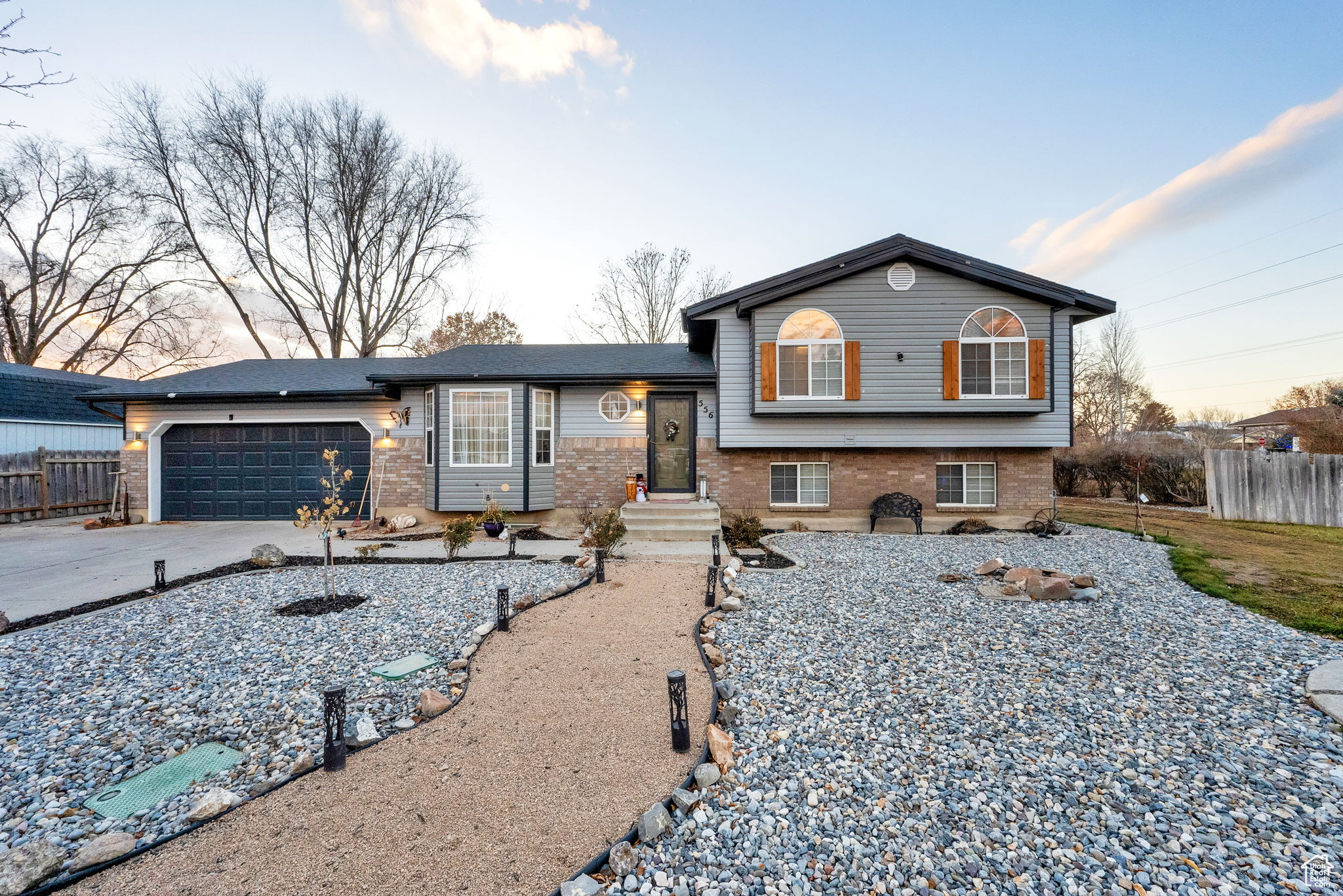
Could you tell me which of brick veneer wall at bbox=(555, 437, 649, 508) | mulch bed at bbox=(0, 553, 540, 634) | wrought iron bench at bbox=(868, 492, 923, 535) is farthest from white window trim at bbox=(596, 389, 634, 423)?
wrought iron bench at bbox=(868, 492, 923, 535)

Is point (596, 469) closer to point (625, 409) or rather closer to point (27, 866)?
point (625, 409)

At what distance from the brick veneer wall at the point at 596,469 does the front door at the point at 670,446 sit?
0.28m

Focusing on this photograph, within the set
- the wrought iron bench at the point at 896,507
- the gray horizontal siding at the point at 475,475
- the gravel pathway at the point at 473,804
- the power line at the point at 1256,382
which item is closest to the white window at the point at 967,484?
the wrought iron bench at the point at 896,507

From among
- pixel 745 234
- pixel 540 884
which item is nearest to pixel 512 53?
pixel 745 234

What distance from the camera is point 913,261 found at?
31.1 ft

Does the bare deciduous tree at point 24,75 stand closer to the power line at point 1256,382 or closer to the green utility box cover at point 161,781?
the green utility box cover at point 161,781

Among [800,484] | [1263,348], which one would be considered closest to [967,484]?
[800,484]

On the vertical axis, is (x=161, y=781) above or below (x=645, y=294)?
below

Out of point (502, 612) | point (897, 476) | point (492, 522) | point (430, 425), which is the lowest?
point (502, 612)

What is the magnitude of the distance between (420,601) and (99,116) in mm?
22805

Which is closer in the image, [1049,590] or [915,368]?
[1049,590]

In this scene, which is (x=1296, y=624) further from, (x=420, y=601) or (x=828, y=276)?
(x=420, y=601)

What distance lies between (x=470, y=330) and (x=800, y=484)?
18.0 m

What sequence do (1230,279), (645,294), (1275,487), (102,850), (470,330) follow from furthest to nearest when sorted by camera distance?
(470,330) < (645,294) < (1230,279) < (1275,487) < (102,850)
